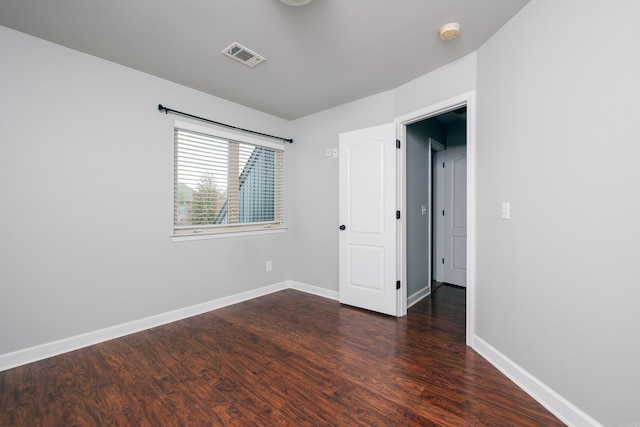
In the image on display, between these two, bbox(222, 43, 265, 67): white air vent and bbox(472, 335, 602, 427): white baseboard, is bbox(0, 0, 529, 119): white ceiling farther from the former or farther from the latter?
→ bbox(472, 335, 602, 427): white baseboard

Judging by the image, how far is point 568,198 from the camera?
154 centimetres

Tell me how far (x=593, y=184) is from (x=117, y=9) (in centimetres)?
312

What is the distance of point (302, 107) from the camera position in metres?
3.70

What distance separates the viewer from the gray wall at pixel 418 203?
3.40m

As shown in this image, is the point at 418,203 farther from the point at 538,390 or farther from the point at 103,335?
the point at 103,335

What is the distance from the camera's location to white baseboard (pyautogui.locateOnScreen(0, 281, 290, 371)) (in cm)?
209

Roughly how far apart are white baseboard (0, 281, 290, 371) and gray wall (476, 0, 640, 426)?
2.90 meters

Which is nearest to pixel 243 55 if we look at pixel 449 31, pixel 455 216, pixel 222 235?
pixel 449 31

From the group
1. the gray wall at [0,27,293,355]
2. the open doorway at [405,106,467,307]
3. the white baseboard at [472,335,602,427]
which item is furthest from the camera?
the open doorway at [405,106,467,307]

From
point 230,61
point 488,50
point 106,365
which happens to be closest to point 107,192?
point 106,365

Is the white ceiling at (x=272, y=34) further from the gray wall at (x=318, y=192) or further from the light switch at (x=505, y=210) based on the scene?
the light switch at (x=505, y=210)

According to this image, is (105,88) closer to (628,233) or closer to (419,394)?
(419,394)

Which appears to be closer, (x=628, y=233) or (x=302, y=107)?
(x=628, y=233)

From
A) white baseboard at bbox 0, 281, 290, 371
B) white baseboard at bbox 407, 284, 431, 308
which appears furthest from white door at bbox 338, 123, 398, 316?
white baseboard at bbox 0, 281, 290, 371
